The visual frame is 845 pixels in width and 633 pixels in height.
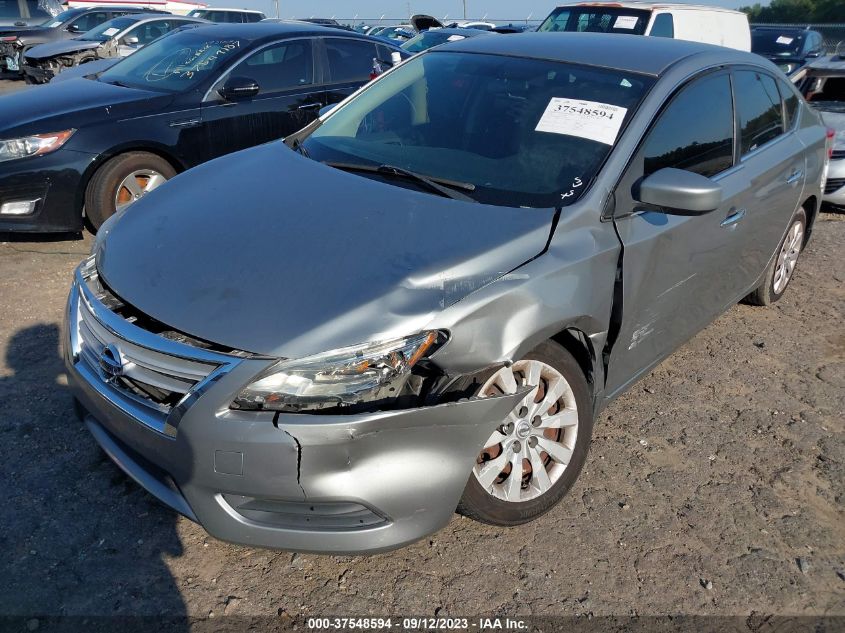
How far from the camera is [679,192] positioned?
9.06ft

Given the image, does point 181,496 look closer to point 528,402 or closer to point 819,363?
point 528,402

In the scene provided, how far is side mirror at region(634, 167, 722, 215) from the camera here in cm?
277

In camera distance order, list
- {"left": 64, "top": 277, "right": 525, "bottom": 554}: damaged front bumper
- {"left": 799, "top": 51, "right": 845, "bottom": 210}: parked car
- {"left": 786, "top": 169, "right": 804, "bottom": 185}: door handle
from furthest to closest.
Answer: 1. {"left": 799, "top": 51, "right": 845, "bottom": 210}: parked car
2. {"left": 786, "top": 169, "right": 804, "bottom": 185}: door handle
3. {"left": 64, "top": 277, "right": 525, "bottom": 554}: damaged front bumper

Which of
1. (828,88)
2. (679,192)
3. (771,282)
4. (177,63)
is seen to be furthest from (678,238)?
(828,88)

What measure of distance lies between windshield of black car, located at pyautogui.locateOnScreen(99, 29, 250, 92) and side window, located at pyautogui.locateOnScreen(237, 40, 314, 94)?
15 cm

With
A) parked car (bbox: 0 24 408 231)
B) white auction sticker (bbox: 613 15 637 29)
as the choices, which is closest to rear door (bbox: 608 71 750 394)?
parked car (bbox: 0 24 408 231)

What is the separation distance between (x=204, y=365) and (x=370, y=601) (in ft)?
3.24

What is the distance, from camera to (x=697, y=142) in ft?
11.1

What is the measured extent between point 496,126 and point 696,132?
95cm

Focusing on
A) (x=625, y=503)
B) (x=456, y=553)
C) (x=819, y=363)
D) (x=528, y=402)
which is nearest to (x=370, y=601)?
(x=456, y=553)

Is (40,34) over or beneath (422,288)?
beneath

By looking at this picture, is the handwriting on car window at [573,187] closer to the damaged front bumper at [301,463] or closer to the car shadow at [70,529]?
the damaged front bumper at [301,463]

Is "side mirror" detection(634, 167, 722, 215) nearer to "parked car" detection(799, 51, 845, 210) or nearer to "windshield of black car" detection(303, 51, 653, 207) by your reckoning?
"windshield of black car" detection(303, 51, 653, 207)

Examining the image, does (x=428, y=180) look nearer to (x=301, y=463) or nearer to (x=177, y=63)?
(x=301, y=463)
